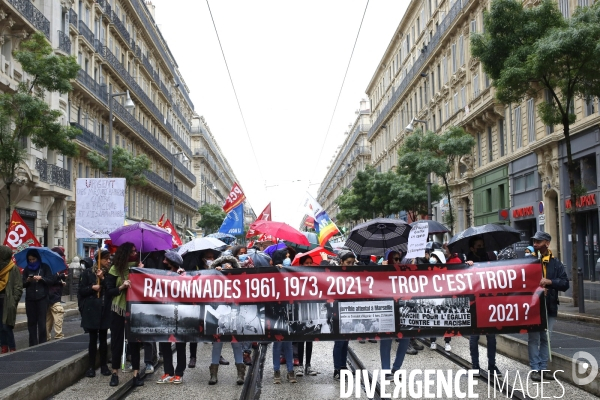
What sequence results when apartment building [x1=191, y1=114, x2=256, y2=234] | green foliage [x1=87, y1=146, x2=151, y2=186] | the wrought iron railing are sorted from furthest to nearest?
apartment building [x1=191, y1=114, x2=256, y2=234]
the wrought iron railing
green foliage [x1=87, y1=146, x2=151, y2=186]

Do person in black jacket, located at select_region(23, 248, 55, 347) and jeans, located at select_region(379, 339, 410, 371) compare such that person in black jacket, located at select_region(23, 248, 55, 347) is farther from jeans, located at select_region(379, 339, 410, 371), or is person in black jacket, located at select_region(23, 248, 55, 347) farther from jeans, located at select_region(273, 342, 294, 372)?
jeans, located at select_region(379, 339, 410, 371)

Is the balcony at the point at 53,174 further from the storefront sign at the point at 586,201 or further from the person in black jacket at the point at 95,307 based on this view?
the person in black jacket at the point at 95,307

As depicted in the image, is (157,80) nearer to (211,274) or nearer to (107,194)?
(107,194)

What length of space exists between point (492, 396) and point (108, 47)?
41512 millimetres

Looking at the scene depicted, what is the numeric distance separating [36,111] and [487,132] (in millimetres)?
24844

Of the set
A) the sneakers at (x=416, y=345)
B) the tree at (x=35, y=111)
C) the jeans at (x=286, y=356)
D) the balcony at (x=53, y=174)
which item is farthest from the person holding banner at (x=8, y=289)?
the balcony at (x=53, y=174)

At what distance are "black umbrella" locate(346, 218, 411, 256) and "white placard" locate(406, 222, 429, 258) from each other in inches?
71.1

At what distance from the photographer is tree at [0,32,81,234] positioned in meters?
21.4

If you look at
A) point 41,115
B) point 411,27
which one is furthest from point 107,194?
point 411,27

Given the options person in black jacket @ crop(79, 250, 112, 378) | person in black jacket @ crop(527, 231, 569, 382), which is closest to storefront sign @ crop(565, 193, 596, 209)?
person in black jacket @ crop(527, 231, 569, 382)

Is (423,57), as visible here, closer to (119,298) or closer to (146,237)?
(146,237)

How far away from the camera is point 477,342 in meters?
9.29

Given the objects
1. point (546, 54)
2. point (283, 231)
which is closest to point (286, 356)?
point (283, 231)

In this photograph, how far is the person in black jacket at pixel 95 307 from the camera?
9.41m
